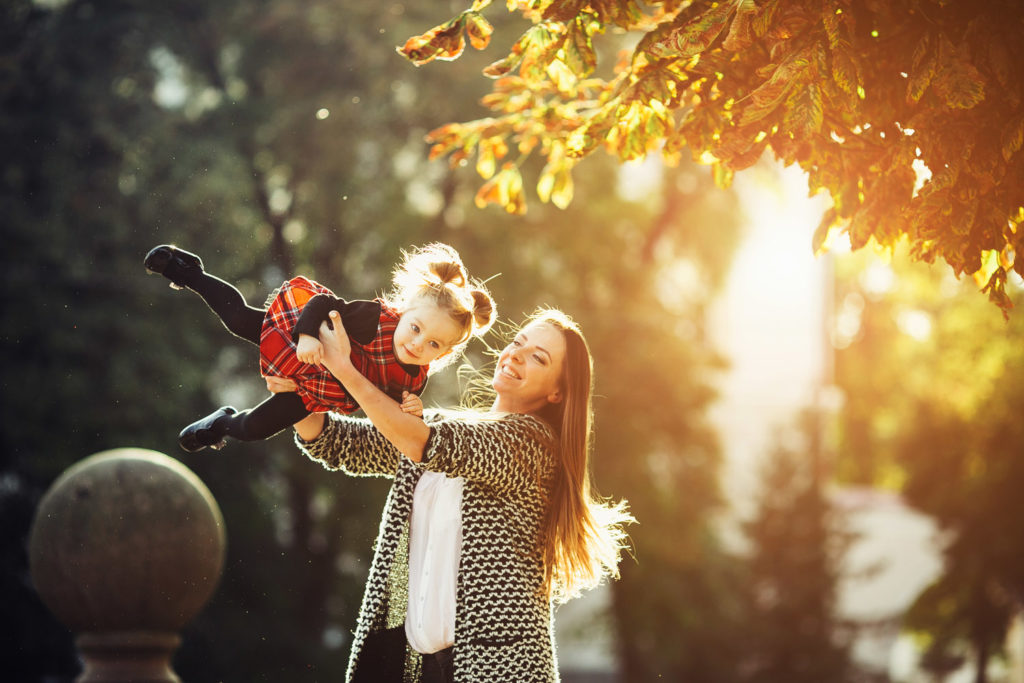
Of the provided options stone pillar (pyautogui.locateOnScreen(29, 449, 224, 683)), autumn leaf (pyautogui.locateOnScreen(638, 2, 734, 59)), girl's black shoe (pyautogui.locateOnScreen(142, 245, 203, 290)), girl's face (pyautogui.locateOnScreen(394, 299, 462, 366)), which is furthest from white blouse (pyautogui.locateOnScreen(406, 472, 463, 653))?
stone pillar (pyautogui.locateOnScreen(29, 449, 224, 683))

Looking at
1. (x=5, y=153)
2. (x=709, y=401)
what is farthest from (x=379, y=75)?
(x=709, y=401)

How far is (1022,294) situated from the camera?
16.0 metres

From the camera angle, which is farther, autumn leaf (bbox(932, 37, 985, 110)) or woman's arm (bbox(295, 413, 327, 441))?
woman's arm (bbox(295, 413, 327, 441))

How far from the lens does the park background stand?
14.1 meters

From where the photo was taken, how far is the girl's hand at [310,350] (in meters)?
3.42

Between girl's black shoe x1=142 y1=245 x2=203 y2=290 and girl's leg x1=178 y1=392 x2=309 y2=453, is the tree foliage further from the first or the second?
girl's leg x1=178 y1=392 x2=309 y2=453

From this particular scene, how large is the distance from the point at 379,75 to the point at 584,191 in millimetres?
3122

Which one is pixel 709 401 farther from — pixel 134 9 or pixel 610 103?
pixel 610 103

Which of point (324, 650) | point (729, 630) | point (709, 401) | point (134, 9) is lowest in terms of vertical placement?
point (324, 650)

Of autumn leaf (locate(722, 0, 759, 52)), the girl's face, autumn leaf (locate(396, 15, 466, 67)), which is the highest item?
autumn leaf (locate(396, 15, 466, 67))

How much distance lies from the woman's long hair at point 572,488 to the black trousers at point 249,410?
86 centimetres

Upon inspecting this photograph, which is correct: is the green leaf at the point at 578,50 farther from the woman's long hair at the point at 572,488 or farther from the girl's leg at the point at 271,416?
the girl's leg at the point at 271,416

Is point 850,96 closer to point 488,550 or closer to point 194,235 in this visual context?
point 488,550

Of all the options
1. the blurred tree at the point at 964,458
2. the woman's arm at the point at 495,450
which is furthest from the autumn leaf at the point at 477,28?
the blurred tree at the point at 964,458
